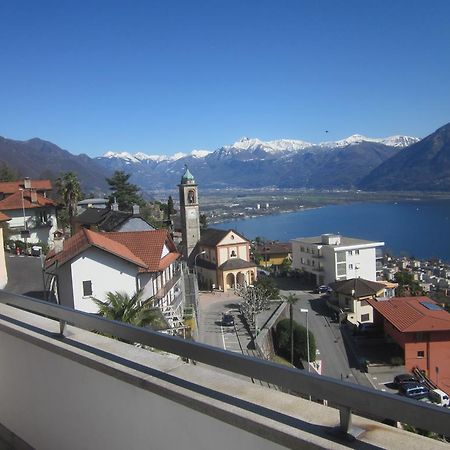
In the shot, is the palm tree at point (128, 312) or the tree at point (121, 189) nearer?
the palm tree at point (128, 312)

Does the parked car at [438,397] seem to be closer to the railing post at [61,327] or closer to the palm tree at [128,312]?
the palm tree at [128,312]

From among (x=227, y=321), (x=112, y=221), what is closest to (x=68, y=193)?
(x=112, y=221)

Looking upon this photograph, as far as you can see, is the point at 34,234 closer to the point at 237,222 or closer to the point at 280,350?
the point at 280,350

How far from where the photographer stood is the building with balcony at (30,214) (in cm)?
3394

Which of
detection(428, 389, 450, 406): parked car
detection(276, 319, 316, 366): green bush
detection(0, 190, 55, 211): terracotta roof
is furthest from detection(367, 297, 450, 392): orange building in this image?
detection(0, 190, 55, 211): terracotta roof

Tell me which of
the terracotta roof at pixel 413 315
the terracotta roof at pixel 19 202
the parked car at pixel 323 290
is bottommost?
the parked car at pixel 323 290

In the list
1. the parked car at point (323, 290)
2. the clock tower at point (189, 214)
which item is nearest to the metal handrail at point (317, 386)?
the parked car at point (323, 290)

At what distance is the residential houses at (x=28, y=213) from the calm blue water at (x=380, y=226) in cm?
8009

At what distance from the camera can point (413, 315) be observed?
32094mm

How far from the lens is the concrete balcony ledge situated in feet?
6.03

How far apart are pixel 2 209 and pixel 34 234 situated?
2709 millimetres

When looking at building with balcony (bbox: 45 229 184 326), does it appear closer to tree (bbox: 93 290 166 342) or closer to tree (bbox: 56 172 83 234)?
tree (bbox: 93 290 166 342)

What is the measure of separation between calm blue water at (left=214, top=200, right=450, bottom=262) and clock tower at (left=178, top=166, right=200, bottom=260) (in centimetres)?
5820

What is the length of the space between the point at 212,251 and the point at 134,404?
164 ft
